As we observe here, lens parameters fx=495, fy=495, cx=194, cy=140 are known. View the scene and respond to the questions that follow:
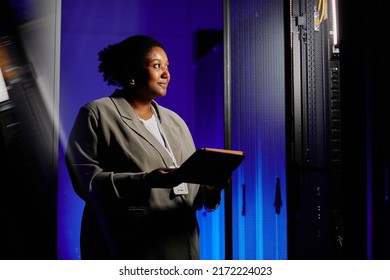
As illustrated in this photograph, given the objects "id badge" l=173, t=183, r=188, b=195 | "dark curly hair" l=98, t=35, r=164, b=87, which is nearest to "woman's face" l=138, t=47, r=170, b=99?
"dark curly hair" l=98, t=35, r=164, b=87

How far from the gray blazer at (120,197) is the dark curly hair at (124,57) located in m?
0.28

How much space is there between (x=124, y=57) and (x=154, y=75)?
0.67ft

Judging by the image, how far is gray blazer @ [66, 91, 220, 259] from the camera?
2281mm

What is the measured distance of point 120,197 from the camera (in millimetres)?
2262

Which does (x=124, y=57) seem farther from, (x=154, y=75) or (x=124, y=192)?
(x=124, y=192)

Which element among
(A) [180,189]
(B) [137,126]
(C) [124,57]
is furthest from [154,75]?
(A) [180,189]

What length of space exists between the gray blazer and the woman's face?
21 centimetres

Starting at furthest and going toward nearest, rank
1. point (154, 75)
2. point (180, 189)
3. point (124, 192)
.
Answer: point (154, 75) → point (180, 189) → point (124, 192)

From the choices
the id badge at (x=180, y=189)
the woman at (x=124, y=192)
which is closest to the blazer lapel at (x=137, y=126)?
the woman at (x=124, y=192)

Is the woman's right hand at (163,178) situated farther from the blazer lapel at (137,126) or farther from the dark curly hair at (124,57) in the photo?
the dark curly hair at (124,57)

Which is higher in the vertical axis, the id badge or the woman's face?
the woman's face

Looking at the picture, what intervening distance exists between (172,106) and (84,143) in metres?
0.76

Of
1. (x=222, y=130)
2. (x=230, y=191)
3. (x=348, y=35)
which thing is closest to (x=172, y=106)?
(x=222, y=130)

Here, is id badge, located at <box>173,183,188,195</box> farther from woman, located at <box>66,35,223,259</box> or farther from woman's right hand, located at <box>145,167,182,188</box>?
woman's right hand, located at <box>145,167,182,188</box>
